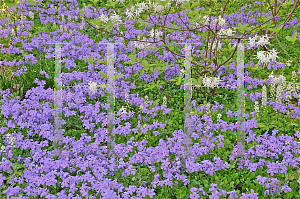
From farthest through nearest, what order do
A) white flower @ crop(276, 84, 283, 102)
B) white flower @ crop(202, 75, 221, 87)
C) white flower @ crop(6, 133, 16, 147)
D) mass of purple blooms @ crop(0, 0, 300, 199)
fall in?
white flower @ crop(276, 84, 283, 102), white flower @ crop(202, 75, 221, 87), white flower @ crop(6, 133, 16, 147), mass of purple blooms @ crop(0, 0, 300, 199)

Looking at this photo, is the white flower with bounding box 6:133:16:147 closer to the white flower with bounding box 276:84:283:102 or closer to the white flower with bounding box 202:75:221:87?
the white flower with bounding box 202:75:221:87

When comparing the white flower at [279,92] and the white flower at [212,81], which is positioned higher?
the white flower at [212,81]

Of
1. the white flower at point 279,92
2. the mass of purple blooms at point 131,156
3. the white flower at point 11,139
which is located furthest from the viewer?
the white flower at point 279,92

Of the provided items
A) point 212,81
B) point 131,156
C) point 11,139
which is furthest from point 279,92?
point 11,139

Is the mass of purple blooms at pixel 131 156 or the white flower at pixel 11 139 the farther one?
the white flower at pixel 11 139

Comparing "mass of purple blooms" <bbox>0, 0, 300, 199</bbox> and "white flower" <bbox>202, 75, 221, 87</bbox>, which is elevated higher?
"white flower" <bbox>202, 75, 221, 87</bbox>

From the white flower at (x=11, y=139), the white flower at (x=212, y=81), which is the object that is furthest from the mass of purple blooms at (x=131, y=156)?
the white flower at (x=212, y=81)

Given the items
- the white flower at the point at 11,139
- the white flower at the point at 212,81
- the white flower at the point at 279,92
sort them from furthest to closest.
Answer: the white flower at the point at 279,92 → the white flower at the point at 212,81 → the white flower at the point at 11,139

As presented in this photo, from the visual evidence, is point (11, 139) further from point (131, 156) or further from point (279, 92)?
point (279, 92)

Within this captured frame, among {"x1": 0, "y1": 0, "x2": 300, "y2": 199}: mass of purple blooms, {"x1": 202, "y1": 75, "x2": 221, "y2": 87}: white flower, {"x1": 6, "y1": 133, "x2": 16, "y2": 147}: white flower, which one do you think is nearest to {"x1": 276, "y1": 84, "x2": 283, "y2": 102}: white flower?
{"x1": 0, "y1": 0, "x2": 300, "y2": 199}: mass of purple blooms

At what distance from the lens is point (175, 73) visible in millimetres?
6023

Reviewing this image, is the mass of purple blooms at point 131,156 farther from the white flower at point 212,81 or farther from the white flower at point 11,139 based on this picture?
the white flower at point 212,81

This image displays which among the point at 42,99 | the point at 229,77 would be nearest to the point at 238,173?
the point at 229,77

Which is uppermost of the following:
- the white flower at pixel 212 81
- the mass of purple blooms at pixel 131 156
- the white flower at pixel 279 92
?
the white flower at pixel 212 81
